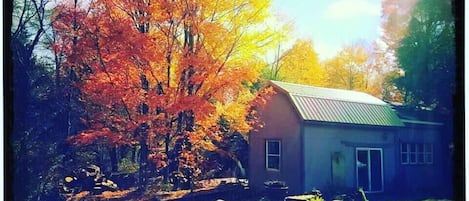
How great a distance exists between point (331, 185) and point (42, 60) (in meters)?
1.58

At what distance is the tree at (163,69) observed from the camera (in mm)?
2891

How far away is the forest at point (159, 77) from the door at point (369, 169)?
1.02 feet

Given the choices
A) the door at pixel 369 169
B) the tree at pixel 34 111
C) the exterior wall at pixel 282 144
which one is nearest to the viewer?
the tree at pixel 34 111

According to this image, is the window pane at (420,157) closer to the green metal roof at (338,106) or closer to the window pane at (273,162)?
the green metal roof at (338,106)

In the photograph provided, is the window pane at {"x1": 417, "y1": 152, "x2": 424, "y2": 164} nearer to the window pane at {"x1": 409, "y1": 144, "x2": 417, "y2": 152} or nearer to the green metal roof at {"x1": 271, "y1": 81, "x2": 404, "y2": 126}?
the window pane at {"x1": 409, "y1": 144, "x2": 417, "y2": 152}

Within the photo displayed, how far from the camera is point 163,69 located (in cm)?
298

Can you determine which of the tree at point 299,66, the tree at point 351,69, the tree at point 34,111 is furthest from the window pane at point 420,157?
the tree at point 34,111

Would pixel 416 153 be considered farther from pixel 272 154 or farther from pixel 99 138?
pixel 99 138

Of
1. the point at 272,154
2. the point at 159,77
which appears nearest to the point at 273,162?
the point at 272,154

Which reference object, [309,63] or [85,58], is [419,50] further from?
[85,58]

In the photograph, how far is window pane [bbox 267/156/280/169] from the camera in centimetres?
308

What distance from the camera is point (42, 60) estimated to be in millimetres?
2842

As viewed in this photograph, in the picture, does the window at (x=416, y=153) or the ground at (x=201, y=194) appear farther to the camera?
the window at (x=416, y=153)

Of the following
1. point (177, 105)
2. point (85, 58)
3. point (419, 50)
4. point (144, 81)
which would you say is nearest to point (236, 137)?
point (177, 105)
